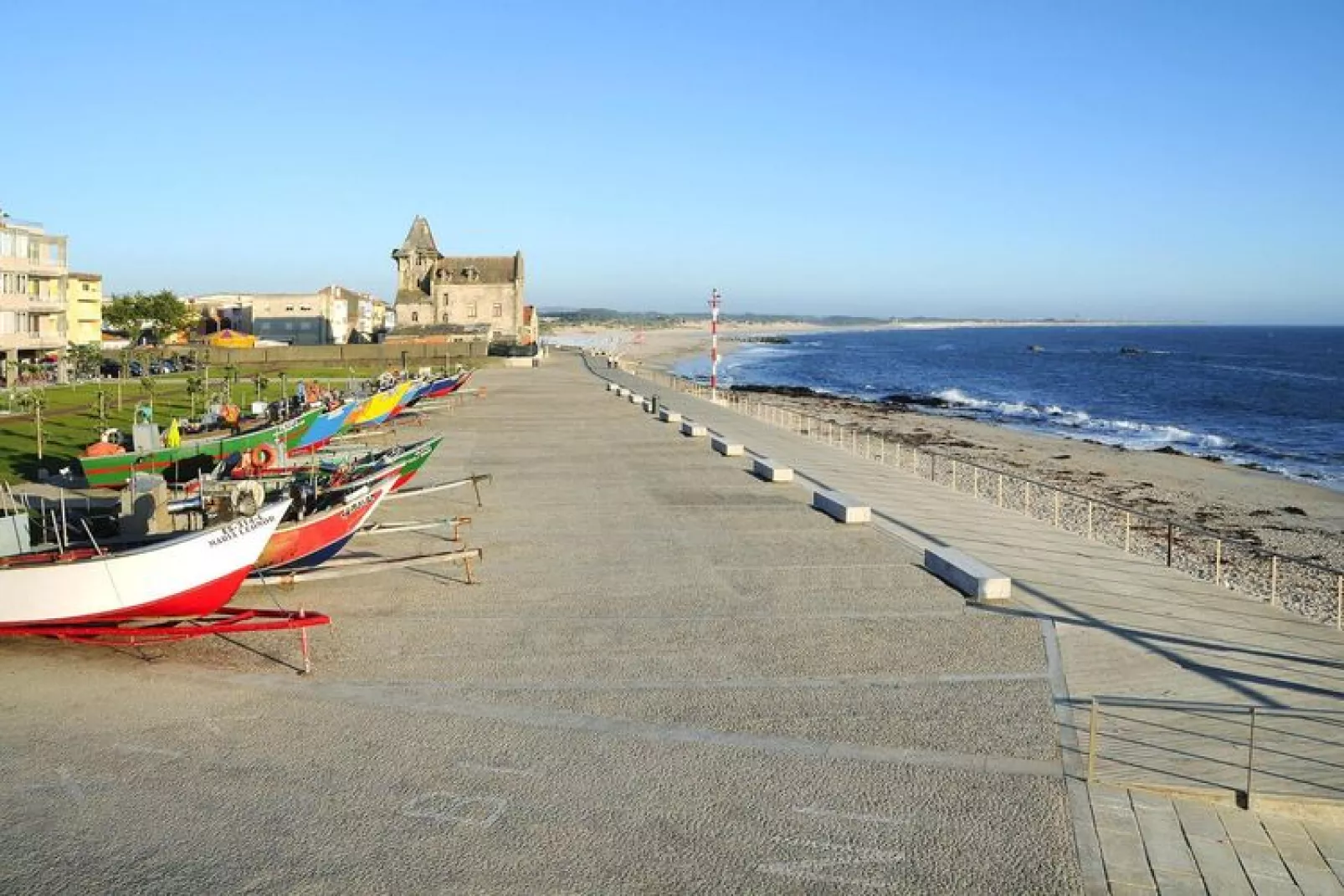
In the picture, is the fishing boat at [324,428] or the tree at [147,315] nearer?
the fishing boat at [324,428]

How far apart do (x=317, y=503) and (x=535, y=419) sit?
25526 millimetres

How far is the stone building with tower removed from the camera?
339 ft

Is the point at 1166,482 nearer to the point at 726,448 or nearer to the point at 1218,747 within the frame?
the point at 726,448

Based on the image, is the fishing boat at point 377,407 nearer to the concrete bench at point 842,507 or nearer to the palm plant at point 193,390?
the palm plant at point 193,390

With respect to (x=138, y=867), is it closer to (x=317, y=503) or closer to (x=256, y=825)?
(x=256, y=825)

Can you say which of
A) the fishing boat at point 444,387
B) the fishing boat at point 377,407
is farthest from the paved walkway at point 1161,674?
the fishing boat at point 444,387

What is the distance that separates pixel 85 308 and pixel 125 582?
239 ft

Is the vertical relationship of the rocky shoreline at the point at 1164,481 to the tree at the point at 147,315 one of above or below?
below

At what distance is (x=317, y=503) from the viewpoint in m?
18.2

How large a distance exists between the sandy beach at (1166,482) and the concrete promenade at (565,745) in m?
18.2

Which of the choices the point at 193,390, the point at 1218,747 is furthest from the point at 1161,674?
the point at 193,390

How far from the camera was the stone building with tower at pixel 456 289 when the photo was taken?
103438mm

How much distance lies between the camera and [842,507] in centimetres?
2069

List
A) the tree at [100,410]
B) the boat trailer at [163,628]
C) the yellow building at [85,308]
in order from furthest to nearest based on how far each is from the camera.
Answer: the yellow building at [85,308] < the tree at [100,410] < the boat trailer at [163,628]
